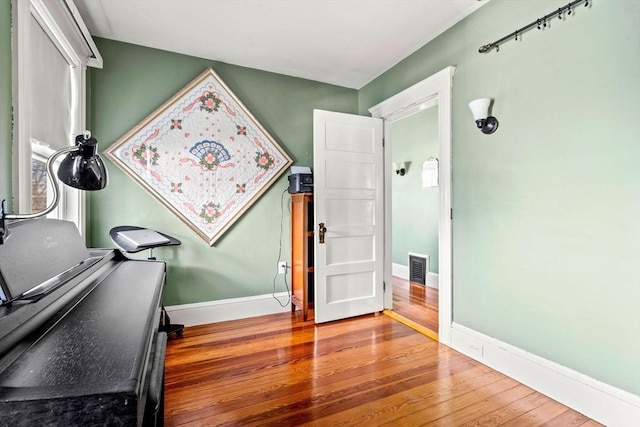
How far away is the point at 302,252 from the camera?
2922 millimetres

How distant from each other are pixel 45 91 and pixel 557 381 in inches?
135

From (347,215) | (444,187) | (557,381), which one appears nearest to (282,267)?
(347,215)

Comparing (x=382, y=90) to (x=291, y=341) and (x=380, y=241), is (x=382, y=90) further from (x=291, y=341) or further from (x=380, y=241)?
(x=291, y=341)

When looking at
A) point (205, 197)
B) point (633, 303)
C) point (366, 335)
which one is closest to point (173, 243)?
point (205, 197)

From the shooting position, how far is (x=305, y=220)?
291 centimetres

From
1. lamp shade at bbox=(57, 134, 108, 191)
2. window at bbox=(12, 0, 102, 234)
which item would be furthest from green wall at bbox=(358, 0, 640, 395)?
window at bbox=(12, 0, 102, 234)

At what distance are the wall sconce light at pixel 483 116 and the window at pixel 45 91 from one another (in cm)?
257

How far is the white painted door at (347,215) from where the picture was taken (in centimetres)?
287

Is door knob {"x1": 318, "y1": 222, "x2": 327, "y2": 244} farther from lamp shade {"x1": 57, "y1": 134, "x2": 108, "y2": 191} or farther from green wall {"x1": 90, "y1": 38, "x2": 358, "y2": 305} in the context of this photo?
lamp shade {"x1": 57, "y1": 134, "x2": 108, "y2": 191}

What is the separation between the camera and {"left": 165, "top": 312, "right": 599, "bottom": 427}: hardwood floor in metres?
1.60

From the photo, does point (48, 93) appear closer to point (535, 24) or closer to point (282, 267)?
point (282, 267)

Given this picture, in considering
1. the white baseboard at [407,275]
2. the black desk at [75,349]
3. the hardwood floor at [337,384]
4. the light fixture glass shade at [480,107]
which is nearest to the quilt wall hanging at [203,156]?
the hardwood floor at [337,384]

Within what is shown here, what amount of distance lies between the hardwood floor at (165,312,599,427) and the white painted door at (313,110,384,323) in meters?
0.46

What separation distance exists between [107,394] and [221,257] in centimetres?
250
